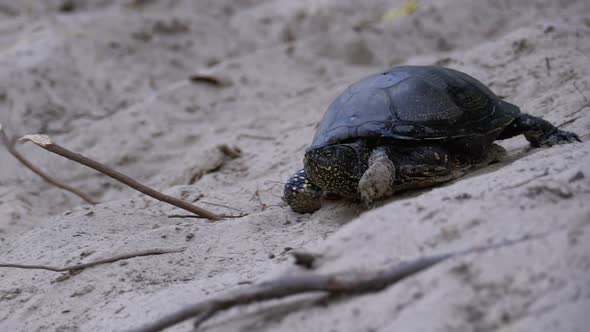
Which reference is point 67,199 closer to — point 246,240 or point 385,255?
point 246,240

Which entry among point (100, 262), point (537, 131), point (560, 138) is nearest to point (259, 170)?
point (100, 262)

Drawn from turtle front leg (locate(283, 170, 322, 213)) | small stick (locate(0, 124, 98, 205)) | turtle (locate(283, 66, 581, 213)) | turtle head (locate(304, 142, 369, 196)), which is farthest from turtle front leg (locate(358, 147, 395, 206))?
small stick (locate(0, 124, 98, 205))

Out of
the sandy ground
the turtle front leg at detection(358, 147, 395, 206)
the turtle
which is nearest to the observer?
the sandy ground

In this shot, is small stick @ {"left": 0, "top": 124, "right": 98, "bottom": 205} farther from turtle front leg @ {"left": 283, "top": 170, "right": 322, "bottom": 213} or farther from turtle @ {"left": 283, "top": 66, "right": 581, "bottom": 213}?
turtle @ {"left": 283, "top": 66, "right": 581, "bottom": 213}

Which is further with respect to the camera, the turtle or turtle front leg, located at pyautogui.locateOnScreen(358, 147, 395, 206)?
the turtle

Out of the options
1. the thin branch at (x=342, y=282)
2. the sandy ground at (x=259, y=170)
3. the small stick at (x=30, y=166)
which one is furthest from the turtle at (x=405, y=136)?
the small stick at (x=30, y=166)

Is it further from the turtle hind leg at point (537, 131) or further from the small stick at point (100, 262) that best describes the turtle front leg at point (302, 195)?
the turtle hind leg at point (537, 131)

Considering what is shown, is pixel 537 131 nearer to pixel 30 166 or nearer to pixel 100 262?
pixel 100 262
